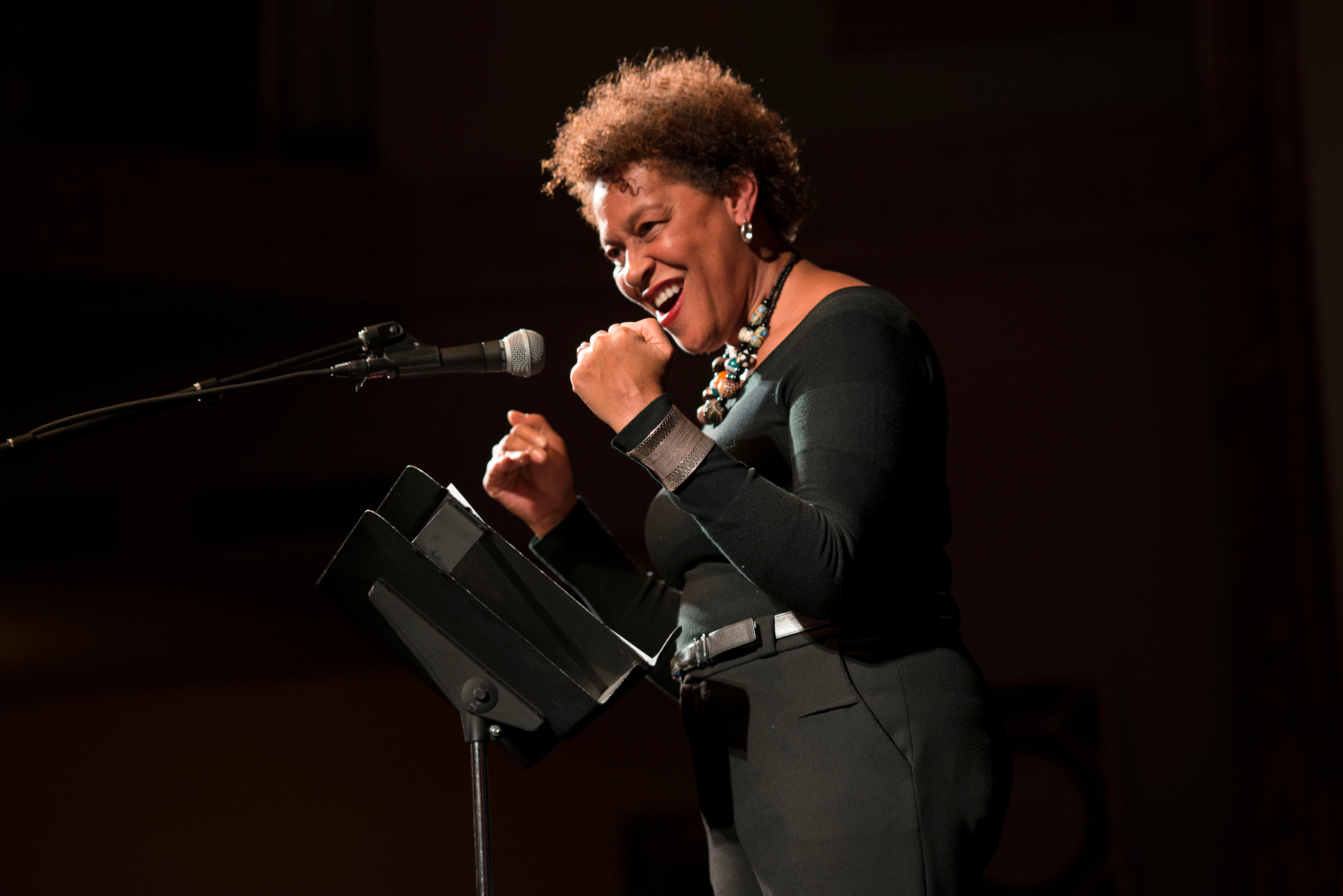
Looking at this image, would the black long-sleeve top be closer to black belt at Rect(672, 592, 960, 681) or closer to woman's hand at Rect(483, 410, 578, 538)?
black belt at Rect(672, 592, 960, 681)

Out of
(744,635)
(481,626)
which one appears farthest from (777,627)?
(481,626)

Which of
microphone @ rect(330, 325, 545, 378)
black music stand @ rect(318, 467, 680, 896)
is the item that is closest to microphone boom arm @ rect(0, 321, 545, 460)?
microphone @ rect(330, 325, 545, 378)

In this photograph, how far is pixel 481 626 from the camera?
1.20 meters

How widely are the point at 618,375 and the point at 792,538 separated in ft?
0.83

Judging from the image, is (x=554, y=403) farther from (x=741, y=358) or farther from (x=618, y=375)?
(x=618, y=375)

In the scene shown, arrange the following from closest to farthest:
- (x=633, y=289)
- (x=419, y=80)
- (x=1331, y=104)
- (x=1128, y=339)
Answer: (x=633, y=289)
(x=1331, y=104)
(x=1128, y=339)
(x=419, y=80)

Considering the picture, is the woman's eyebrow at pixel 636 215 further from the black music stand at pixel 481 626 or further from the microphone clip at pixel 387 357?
the black music stand at pixel 481 626

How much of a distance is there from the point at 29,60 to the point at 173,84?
551 mm

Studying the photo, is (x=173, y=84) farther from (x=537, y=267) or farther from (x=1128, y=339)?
(x=1128, y=339)

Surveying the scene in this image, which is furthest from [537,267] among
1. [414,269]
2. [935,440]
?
[935,440]

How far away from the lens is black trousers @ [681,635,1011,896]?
1.13 m

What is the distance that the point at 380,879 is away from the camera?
14.4ft

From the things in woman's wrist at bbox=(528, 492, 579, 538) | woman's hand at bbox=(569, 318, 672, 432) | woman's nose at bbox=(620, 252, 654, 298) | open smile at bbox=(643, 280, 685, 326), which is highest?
woman's nose at bbox=(620, 252, 654, 298)

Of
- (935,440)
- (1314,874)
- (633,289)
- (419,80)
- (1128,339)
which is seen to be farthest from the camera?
(419,80)
